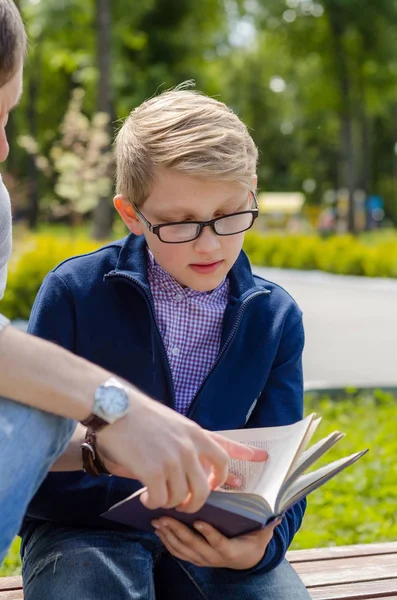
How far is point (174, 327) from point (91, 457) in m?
0.52

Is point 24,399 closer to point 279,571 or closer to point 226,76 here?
point 279,571

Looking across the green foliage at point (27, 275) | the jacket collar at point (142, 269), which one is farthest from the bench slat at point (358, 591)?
the green foliage at point (27, 275)

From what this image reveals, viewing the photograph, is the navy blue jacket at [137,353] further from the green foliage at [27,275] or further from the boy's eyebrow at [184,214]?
the green foliage at [27,275]

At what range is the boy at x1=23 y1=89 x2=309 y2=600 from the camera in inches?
72.7

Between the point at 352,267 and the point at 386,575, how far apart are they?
48.1 feet

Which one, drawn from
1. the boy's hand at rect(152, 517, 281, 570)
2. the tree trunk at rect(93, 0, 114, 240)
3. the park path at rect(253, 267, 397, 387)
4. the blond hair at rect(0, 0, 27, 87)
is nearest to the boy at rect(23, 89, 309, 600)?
the boy's hand at rect(152, 517, 281, 570)

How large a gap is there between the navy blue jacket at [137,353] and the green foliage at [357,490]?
5.20ft

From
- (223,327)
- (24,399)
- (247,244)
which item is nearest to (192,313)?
(223,327)

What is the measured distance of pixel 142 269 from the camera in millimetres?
2002

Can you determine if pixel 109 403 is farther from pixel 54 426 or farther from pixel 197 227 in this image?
pixel 197 227

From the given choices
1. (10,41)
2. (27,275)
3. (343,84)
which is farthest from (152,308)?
(343,84)

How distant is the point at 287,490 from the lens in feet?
5.07

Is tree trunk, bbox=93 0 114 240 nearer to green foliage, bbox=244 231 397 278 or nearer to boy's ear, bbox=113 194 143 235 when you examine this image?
green foliage, bbox=244 231 397 278

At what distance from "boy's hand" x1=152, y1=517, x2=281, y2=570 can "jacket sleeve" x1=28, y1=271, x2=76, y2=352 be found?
0.52 m
